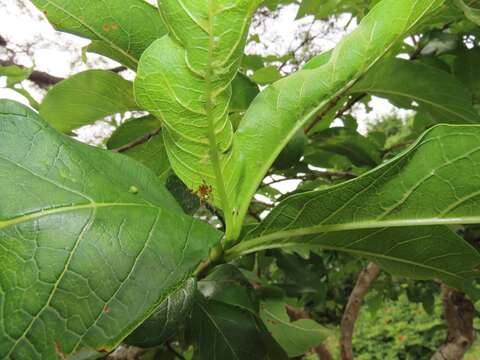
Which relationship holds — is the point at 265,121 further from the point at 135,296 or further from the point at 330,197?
the point at 135,296

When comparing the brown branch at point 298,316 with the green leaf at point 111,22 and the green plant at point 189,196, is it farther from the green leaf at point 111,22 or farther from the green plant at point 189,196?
the green leaf at point 111,22

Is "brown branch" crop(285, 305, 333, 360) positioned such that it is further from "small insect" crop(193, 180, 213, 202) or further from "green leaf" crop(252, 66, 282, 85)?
"small insect" crop(193, 180, 213, 202)

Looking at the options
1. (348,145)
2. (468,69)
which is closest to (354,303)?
(348,145)

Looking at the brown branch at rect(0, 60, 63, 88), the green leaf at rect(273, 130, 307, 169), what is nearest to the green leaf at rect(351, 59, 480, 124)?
the green leaf at rect(273, 130, 307, 169)

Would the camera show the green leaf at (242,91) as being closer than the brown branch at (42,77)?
Yes

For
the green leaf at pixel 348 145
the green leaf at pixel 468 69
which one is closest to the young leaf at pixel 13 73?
the green leaf at pixel 348 145

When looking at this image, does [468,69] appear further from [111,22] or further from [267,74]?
[111,22]
